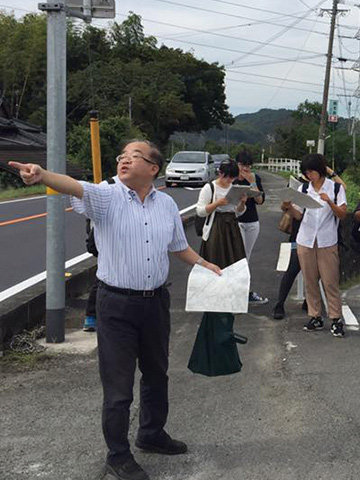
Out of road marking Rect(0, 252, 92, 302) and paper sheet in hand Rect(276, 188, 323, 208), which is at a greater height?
paper sheet in hand Rect(276, 188, 323, 208)

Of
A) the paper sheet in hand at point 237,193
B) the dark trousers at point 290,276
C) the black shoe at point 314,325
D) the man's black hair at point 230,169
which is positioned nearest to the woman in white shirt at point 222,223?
the man's black hair at point 230,169

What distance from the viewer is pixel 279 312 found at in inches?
246

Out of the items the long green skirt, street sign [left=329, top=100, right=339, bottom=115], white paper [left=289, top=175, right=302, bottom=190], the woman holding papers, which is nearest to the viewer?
the long green skirt

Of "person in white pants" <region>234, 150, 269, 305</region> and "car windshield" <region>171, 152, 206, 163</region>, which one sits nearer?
"person in white pants" <region>234, 150, 269, 305</region>

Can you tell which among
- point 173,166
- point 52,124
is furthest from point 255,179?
point 173,166

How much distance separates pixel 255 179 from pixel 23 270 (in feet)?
11.5

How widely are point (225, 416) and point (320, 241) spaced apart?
7.53 ft

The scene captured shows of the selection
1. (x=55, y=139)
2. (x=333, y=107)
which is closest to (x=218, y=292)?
(x=55, y=139)

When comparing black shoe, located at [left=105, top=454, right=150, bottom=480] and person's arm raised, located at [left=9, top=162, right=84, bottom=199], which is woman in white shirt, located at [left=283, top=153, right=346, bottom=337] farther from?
person's arm raised, located at [left=9, top=162, right=84, bottom=199]

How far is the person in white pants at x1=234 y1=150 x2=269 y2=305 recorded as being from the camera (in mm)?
6492

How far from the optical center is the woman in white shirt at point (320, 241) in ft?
18.3

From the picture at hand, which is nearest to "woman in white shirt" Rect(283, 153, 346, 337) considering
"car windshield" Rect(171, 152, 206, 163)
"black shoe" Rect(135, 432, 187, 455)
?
"black shoe" Rect(135, 432, 187, 455)

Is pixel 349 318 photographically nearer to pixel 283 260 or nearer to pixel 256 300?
pixel 256 300

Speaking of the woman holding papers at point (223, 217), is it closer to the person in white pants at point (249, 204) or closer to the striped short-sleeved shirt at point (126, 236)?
the person in white pants at point (249, 204)
